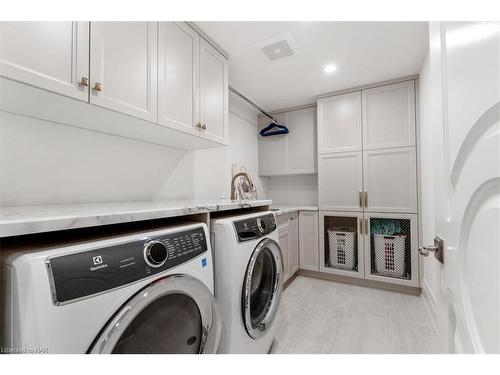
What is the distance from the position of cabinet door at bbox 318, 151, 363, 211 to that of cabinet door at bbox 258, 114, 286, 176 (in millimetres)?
650

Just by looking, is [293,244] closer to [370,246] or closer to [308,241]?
[308,241]

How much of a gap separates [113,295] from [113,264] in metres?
0.08

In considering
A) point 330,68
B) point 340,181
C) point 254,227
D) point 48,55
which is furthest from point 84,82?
point 340,181

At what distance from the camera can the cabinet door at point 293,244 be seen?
2.65 m

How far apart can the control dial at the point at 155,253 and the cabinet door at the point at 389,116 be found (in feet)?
8.48

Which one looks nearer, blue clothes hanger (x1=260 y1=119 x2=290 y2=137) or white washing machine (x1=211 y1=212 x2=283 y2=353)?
white washing machine (x1=211 y1=212 x2=283 y2=353)

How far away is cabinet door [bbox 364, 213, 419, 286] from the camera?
2.32 metres

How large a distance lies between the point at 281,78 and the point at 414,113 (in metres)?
1.52

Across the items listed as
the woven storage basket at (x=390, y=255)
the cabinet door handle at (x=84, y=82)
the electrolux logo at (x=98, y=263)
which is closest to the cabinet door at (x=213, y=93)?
the cabinet door handle at (x=84, y=82)

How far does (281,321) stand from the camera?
1.88 meters

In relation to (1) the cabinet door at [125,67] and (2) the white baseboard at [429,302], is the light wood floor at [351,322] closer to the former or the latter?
(2) the white baseboard at [429,302]

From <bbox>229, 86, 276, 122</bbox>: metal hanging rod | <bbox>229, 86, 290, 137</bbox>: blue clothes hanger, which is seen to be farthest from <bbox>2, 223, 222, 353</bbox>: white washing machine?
<bbox>229, 86, 290, 137</bbox>: blue clothes hanger

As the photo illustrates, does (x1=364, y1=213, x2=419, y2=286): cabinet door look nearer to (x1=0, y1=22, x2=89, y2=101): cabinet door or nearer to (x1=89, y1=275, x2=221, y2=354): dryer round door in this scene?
(x1=89, y1=275, x2=221, y2=354): dryer round door
